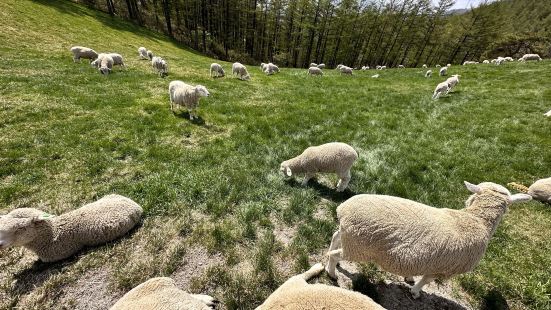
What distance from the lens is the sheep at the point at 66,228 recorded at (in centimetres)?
421

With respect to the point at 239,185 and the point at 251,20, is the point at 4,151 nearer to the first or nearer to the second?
the point at 239,185

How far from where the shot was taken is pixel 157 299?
320cm

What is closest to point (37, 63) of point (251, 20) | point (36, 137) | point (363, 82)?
point (36, 137)

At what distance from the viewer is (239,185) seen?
22.3ft

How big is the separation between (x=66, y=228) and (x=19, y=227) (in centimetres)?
64

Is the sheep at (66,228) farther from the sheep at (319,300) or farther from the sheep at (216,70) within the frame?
the sheep at (216,70)

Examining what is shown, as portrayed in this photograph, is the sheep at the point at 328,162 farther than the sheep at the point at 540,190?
Yes

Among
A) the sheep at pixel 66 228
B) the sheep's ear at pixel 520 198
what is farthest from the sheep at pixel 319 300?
the sheep at pixel 66 228

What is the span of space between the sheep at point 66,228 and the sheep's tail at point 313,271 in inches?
146

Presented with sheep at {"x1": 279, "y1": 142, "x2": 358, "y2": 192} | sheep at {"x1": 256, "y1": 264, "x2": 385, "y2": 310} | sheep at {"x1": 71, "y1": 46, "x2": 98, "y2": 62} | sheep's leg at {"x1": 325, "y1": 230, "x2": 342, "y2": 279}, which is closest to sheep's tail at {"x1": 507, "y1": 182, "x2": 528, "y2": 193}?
sheep at {"x1": 279, "y1": 142, "x2": 358, "y2": 192}

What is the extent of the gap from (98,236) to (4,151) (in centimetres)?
542

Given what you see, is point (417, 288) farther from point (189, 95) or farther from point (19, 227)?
point (189, 95)

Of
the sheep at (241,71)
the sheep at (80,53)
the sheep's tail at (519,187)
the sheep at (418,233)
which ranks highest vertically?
the sheep at (418,233)

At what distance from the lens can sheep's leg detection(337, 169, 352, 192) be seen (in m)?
6.72
